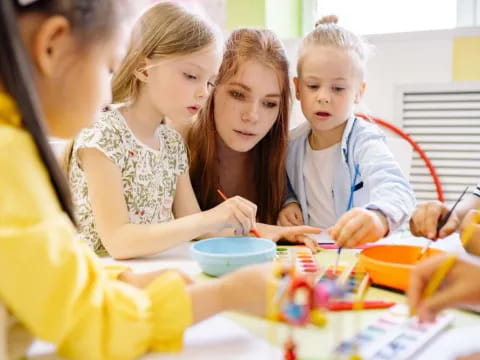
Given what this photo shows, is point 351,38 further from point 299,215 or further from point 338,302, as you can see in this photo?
point 338,302

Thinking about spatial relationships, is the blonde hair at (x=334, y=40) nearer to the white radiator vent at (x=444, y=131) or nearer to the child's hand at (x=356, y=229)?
the child's hand at (x=356, y=229)

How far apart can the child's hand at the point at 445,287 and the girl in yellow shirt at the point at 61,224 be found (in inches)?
6.1

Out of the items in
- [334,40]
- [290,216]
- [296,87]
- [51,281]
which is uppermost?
[334,40]

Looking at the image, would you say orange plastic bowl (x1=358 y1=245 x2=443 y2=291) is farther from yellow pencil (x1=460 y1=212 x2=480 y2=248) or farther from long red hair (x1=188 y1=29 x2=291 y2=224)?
long red hair (x1=188 y1=29 x2=291 y2=224)

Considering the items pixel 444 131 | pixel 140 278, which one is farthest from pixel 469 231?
pixel 444 131

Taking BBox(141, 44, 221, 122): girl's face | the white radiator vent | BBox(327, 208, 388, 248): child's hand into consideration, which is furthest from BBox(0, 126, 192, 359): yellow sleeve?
the white radiator vent

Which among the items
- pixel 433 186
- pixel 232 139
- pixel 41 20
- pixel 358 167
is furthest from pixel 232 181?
pixel 433 186

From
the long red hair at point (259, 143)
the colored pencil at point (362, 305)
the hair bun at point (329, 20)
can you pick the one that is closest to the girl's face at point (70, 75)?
the colored pencil at point (362, 305)

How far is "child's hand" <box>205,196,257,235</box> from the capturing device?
3.02ft

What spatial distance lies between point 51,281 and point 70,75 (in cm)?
21

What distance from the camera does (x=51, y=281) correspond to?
1.41ft

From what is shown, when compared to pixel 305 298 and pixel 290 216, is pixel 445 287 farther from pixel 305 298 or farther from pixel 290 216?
pixel 290 216

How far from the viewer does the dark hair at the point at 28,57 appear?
0.44m

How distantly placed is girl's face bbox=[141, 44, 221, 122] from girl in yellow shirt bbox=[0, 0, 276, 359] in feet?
1.52
